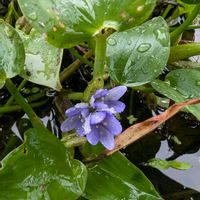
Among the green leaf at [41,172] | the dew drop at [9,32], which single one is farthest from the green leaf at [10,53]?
the green leaf at [41,172]

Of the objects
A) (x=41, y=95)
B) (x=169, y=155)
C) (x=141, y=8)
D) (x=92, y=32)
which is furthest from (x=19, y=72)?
(x=169, y=155)

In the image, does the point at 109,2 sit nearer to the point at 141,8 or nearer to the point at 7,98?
the point at 141,8

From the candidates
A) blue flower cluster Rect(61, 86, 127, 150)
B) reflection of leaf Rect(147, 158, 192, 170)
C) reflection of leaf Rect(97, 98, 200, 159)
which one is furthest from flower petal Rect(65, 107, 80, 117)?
reflection of leaf Rect(147, 158, 192, 170)

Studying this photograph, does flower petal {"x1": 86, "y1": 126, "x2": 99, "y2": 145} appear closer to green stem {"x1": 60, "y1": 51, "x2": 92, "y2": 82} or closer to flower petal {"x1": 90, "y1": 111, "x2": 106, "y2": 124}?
flower petal {"x1": 90, "y1": 111, "x2": 106, "y2": 124}

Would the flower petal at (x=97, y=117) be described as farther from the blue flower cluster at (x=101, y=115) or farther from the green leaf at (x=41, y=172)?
the green leaf at (x=41, y=172)

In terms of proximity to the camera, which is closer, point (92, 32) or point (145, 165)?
point (92, 32)
